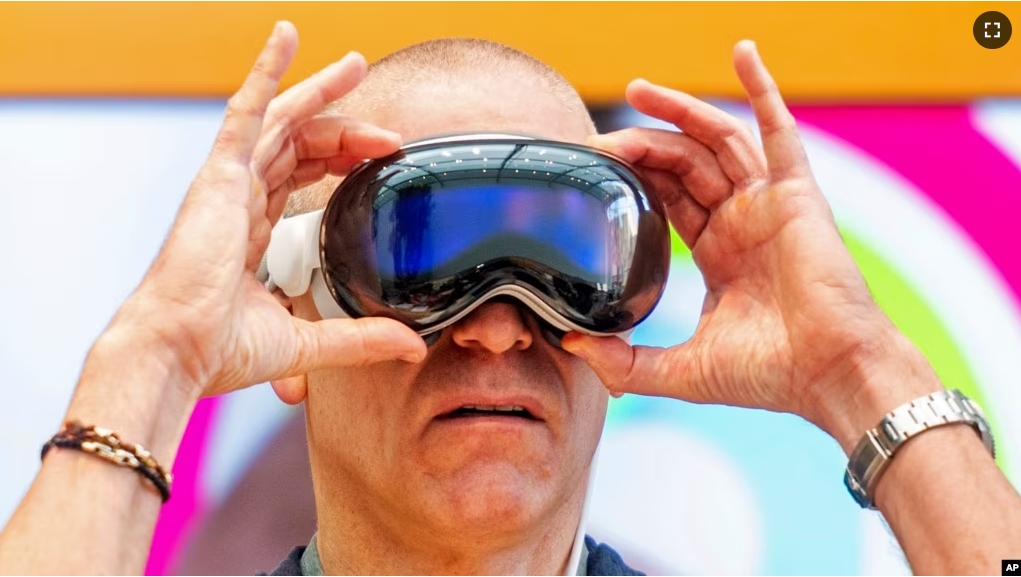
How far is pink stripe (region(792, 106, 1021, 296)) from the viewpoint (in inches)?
113

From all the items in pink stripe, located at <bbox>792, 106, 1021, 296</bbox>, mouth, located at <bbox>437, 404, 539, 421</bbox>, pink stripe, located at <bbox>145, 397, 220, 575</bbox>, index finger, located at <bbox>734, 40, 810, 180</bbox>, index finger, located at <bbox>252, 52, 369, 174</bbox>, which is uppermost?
pink stripe, located at <bbox>792, 106, 1021, 296</bbox>

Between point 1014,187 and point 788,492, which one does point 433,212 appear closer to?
point 788,492

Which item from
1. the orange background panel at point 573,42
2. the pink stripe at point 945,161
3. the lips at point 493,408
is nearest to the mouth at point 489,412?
the lips at point 493,408

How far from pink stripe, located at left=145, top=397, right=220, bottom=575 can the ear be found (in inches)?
31.9

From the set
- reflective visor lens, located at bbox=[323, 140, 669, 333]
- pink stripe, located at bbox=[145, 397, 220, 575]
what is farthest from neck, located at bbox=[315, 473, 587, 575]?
→ pink stripe, located at bbox=[145, 397, 220, 575]

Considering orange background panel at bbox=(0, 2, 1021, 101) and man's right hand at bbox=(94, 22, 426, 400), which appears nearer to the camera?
man's right hand at bbox=(94, 22, 426, 400)

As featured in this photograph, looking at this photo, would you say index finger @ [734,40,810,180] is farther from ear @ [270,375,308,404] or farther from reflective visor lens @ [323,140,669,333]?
ear @ [270,375,308,404]

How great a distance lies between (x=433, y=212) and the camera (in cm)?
177

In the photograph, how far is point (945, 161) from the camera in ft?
9.48

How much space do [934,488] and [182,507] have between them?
1928 mm

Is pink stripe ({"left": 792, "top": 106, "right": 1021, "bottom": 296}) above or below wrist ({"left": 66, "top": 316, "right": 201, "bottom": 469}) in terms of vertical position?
above

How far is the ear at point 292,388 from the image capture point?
86.0 inches

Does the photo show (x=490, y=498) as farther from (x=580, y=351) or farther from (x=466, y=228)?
(x=466, y=228)

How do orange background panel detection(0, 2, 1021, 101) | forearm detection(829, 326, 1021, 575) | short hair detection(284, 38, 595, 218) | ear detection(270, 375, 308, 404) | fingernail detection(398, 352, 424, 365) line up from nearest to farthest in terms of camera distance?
forearm detection(829, 326, 1021, 575), fingernail detection(398, 352, 424, 365), short hair detection(284, 38, 595, 218), ear detection(270, 375, 308, 404), orange background panel detection(0, 2, 1021, 101)
